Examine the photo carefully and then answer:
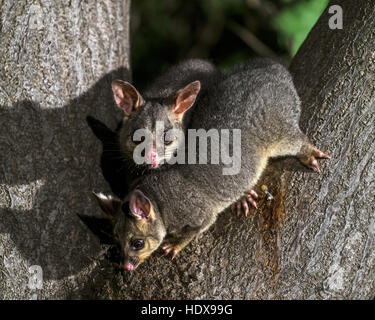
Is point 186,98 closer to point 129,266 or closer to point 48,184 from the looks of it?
point 48,184

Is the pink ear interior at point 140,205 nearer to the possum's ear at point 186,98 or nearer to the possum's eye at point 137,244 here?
the possum's eye at point 137,244

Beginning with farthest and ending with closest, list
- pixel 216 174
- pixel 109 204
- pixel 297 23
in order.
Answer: pixel 297 23 → pixel 216 174 → pixel 109 204

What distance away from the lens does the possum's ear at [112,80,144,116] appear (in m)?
A: 3.54

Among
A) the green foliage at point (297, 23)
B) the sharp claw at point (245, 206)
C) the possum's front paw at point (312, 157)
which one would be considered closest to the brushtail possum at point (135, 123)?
the sharp claw at point (245, 206)

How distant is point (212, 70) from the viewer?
4.20m

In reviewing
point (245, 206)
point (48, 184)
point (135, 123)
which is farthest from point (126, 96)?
point (245, 206)

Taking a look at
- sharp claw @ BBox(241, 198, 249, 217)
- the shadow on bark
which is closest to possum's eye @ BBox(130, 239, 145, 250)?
the shadow on bark

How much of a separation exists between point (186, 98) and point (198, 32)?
424cm

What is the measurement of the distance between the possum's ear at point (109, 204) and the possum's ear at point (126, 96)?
25.9 inches

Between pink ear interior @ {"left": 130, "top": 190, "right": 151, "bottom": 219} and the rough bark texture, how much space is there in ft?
1.00

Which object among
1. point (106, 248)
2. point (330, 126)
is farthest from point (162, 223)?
point (330, 126)

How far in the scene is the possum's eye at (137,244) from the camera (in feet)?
11.0

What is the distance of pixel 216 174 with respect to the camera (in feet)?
11.7

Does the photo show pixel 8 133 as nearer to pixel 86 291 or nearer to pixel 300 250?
pixel 86 291
